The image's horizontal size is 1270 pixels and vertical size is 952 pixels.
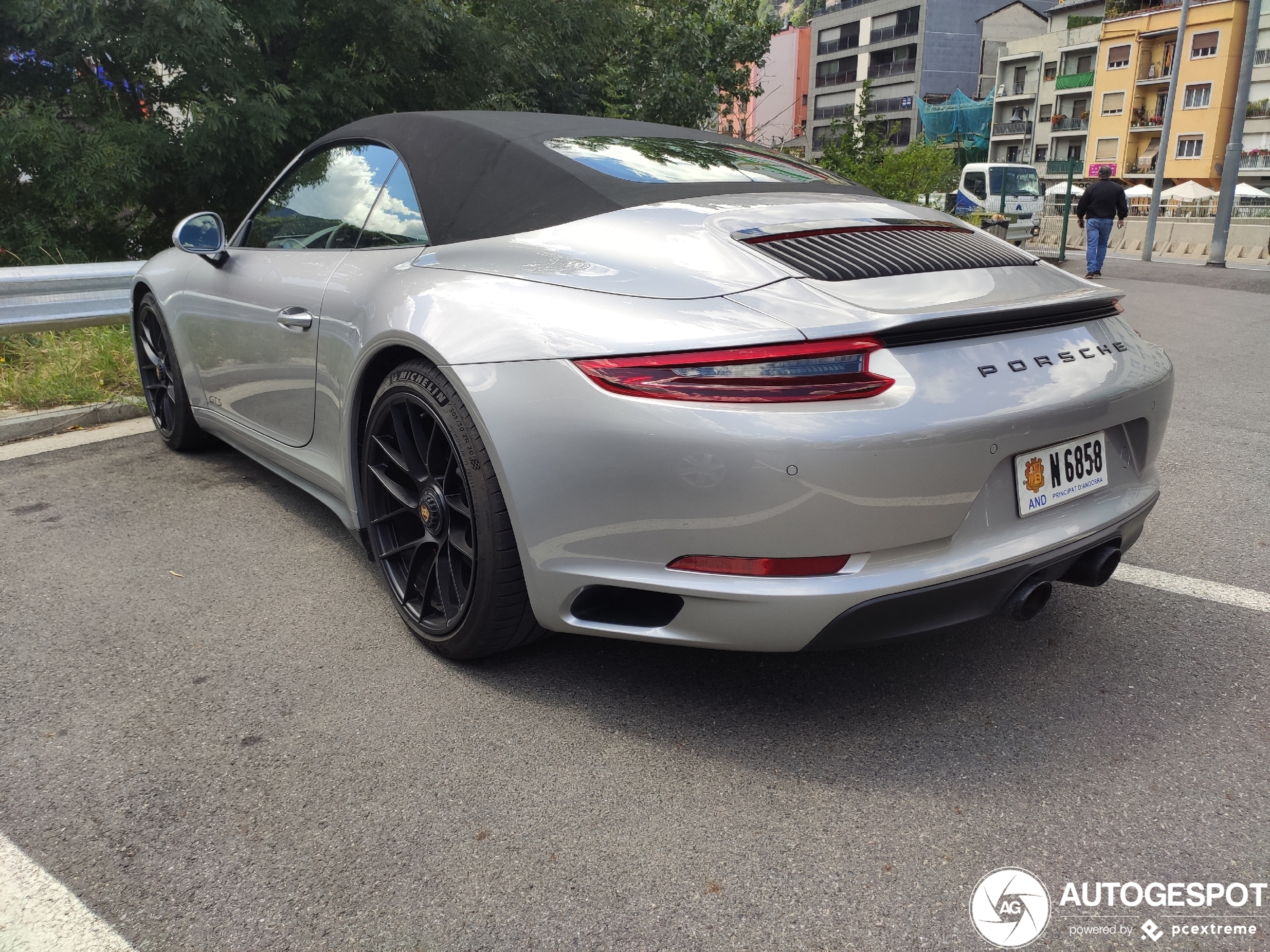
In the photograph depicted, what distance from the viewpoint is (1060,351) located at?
7.55ft

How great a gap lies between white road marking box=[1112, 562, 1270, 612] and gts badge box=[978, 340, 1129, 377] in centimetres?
100

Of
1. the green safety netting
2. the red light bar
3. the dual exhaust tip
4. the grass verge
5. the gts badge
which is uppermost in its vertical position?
the green safety netting

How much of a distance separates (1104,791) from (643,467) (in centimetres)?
119

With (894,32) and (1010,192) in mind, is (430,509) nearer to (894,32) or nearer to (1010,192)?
(1010,192)

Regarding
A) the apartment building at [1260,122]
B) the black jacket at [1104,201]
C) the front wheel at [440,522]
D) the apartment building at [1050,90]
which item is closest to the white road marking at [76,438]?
the front wheel at [440,522]

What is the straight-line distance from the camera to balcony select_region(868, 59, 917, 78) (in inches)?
3004

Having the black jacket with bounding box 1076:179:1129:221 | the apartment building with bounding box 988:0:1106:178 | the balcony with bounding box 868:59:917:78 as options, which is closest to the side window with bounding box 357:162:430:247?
the black jacket with bounding box 1076:179:1129:221

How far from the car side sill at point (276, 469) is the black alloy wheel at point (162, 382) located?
199 millimetres

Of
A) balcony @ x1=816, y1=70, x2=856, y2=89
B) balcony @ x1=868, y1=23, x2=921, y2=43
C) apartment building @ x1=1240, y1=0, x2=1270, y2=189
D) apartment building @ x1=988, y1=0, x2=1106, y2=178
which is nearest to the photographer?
apartment building @ x1=1240, y1=0, x2=1270, y2=189

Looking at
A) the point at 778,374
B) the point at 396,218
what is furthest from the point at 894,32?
the point at 778,374

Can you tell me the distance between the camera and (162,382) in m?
4.70

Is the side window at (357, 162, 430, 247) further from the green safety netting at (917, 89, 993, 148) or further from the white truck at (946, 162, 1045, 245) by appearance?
the green safety netting at (917, 89, 993, 148)

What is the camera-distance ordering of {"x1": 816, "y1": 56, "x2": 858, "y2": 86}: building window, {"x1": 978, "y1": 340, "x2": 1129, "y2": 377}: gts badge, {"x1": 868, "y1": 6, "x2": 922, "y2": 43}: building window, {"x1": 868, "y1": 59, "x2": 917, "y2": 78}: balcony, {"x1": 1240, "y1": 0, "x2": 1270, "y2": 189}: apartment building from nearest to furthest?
{"x1": 978, "y1": 340, "x2": 1129, "y2": 377}: gts badge → {"x1": 1240, "y1": 0, "x2": 1270, "y2": 189}: apartment building → {"x1": 868, "y1": 6, "x2": 922, "y2": 43}: building window → {"x1": 868, "y1": 59, "x2": 917, "y2": 78}: balcony → {"x1": 816, "y1": 56, "x2": 858, "y2": 86}: building window

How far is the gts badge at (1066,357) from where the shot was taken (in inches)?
84.5
